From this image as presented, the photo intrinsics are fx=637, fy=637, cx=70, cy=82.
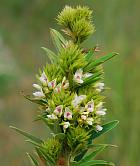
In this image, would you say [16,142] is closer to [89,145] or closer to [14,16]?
[14,16]

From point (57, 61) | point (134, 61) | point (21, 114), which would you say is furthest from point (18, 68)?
point (57, 61)

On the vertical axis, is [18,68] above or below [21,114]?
above

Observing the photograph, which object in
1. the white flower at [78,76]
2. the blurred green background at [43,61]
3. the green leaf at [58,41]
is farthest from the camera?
the blurred green background at [43,61]

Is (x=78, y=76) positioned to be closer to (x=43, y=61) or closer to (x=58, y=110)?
(x=58, y=110)

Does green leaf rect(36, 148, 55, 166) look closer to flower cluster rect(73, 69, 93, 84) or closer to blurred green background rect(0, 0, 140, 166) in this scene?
flower cluster rect(73, 69, 93, 84)

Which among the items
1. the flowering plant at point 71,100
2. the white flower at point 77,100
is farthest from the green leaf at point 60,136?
the white flower at point 77,100

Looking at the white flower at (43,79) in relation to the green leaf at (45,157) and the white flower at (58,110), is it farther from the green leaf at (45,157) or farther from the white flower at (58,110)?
the green leaf at (45,157)
